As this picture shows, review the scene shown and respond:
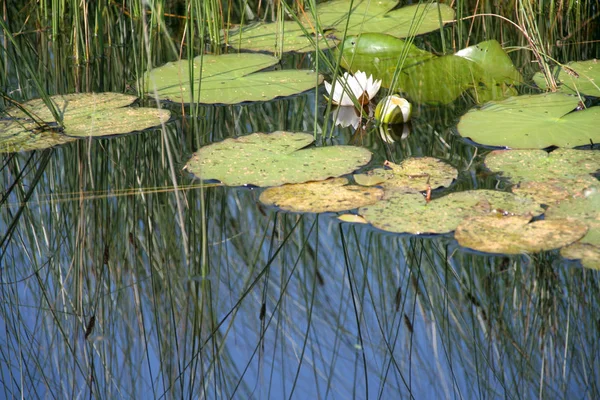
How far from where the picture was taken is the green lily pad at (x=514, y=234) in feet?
5.59

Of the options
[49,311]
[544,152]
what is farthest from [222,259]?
[544,152]

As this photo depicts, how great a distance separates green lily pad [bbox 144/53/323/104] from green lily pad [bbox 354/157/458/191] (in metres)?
0.63

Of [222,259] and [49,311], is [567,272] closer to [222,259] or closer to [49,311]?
[222,259]

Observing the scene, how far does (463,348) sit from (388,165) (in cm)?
81

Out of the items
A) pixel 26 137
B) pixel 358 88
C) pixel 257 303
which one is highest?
pixel 358 88

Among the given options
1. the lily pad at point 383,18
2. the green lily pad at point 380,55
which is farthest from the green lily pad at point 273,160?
the lily pad at point 383,18

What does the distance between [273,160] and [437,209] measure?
0.52m

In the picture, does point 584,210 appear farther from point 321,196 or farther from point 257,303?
point 257,303

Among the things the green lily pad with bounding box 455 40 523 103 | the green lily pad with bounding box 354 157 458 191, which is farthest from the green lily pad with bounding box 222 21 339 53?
the green lily pad with bounding box 354 157 458 191

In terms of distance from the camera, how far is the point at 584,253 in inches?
65.4

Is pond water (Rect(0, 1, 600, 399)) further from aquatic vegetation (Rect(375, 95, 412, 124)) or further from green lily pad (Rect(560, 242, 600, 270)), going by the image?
aquatic vegetation (Rect(375, 95, 412, 124))

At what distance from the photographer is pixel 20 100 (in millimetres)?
2758

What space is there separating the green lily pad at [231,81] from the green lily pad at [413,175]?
63cm

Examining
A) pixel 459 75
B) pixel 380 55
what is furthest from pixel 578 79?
pixel 380 55
